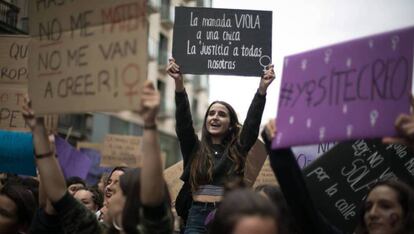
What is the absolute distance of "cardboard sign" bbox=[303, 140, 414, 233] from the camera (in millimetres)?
3631

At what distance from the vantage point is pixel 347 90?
8.32ft

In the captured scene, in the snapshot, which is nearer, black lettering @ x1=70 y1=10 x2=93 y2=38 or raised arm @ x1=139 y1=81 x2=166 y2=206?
raised arm @ x1=139 y1=81 x2=166 y2=206

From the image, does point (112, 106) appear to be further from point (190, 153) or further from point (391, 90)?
point (190, 153)

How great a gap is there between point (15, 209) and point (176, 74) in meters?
1.46

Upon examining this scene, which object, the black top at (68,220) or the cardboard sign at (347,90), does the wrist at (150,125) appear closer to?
the black top at (68,220)

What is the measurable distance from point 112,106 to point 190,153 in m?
1.58

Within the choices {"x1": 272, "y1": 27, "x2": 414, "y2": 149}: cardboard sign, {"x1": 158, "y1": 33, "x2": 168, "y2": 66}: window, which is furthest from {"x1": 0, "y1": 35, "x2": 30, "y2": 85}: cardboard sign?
{"x1": 158, "y1": 33, "x2": 168, "y2": 66}: window

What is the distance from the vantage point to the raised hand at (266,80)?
4121 mm

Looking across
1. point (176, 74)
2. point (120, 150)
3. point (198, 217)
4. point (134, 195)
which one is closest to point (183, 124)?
point (176, 74)

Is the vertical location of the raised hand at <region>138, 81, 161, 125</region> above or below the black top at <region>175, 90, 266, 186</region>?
above

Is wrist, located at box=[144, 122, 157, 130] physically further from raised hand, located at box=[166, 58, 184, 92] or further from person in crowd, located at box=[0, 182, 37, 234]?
raised hand, located at box=[166, 58, 184, 92]

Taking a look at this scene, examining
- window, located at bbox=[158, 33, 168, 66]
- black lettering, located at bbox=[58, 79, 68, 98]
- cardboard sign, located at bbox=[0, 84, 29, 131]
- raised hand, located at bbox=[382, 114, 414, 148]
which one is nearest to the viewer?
raised hand, located at bbox=[382, 114, 414, 148]

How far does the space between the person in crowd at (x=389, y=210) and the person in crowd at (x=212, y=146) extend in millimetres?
1174

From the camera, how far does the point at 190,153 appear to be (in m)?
4.12
